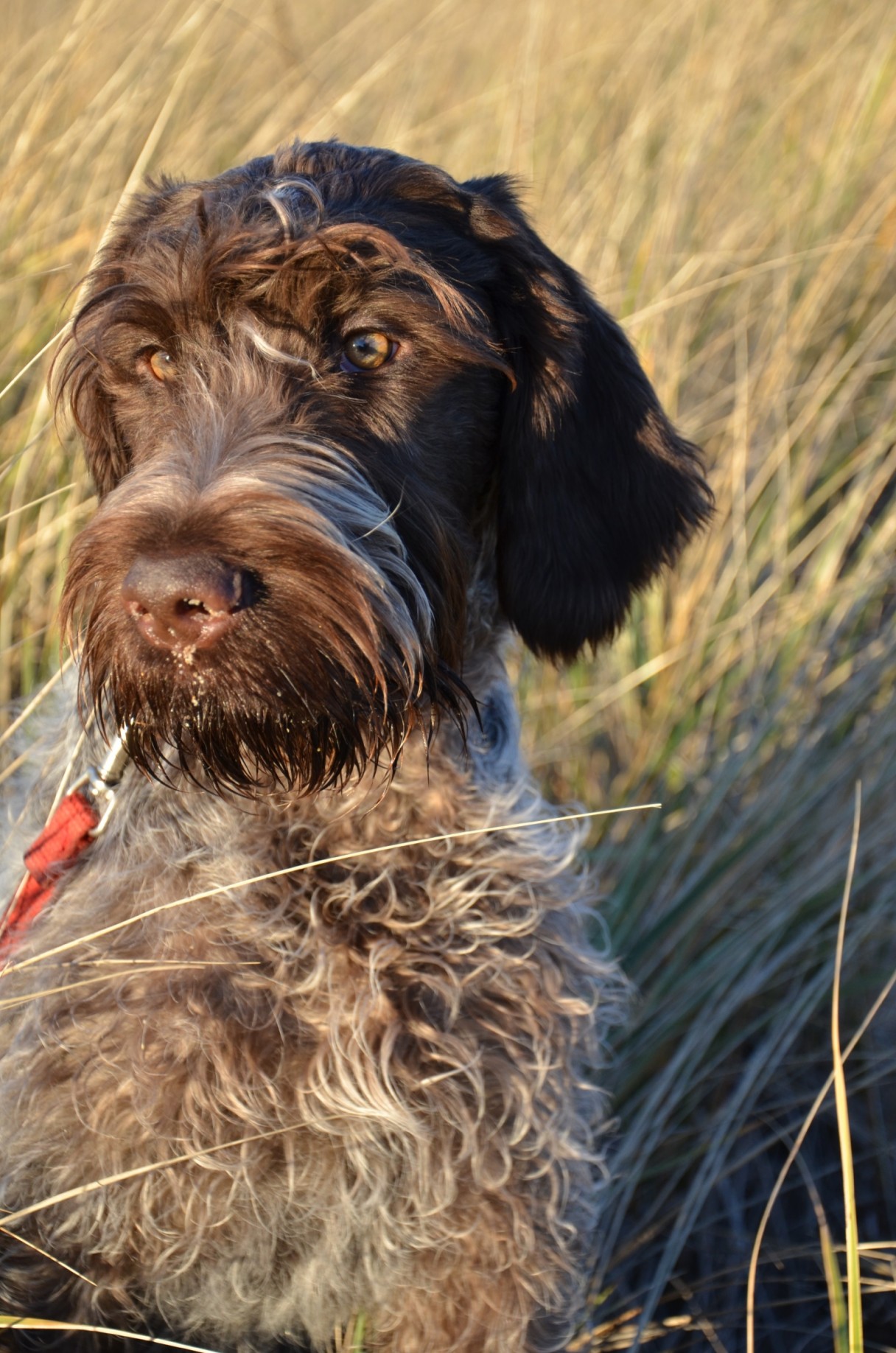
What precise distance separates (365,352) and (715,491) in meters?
2.35

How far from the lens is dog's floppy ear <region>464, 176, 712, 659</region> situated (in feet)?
7.40

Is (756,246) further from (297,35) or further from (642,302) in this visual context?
(297,35)

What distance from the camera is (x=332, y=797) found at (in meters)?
2.27

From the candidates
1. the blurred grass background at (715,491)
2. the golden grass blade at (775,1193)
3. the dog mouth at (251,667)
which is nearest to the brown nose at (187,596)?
the dog mouth at (251,667)

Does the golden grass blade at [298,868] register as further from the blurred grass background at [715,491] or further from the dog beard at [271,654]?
the blurred grass background at [715,491]

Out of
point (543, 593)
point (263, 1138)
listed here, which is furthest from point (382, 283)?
point (263, 1138)

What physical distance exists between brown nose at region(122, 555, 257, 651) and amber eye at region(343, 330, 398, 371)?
49 cm

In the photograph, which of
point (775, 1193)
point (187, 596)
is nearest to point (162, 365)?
point (187, 596)

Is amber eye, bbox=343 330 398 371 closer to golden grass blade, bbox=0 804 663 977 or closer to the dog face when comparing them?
the dog face

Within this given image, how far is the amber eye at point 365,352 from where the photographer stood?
2043 millimetres

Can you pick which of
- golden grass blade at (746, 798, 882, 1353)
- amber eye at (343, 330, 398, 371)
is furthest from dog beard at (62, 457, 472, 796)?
golden grass blade at (746, 798, 882, 1353)

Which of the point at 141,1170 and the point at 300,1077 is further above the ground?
the point at 141,1170

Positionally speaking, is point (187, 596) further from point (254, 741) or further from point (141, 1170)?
point (141, 1170)

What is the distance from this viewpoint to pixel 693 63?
4.72m
